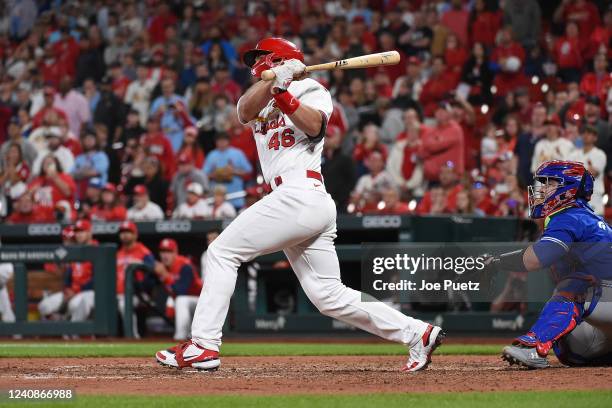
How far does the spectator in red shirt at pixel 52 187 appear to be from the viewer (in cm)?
1423

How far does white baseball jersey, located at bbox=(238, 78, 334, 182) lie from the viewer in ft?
20.7

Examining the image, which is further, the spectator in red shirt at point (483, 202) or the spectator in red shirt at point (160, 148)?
the spectator in red shirt at point (160, 148)

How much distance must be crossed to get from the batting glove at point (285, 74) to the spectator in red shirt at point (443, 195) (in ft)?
Result: 20.4

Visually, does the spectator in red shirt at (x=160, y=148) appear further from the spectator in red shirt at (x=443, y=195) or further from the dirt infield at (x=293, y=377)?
the dirt infield at (x=293, y=377)

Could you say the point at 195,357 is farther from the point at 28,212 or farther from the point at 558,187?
the point at 28,212

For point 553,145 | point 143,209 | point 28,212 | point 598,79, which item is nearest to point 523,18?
point 598,79

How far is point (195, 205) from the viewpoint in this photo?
13.3 meters

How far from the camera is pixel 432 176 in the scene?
43.5ft

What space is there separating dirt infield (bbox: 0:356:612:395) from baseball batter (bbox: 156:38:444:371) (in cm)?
24

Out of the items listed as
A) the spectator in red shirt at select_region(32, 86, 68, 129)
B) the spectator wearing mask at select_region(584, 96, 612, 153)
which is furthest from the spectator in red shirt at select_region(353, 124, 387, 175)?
the spectator in red shirt at select_region(32, 86, 68, 129)

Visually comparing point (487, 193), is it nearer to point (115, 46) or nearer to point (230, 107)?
point (230, 107)

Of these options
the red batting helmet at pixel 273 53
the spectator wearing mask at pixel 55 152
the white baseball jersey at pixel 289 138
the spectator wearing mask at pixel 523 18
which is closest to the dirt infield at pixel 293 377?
the white baseball jersey at pixel 289 138

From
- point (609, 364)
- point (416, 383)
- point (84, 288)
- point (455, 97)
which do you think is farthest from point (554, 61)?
point (416, 383)

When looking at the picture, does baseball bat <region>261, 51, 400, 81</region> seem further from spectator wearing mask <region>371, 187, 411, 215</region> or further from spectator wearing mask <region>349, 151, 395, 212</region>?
spectator wearing mask <region>349, 151, 395, 212</region>
